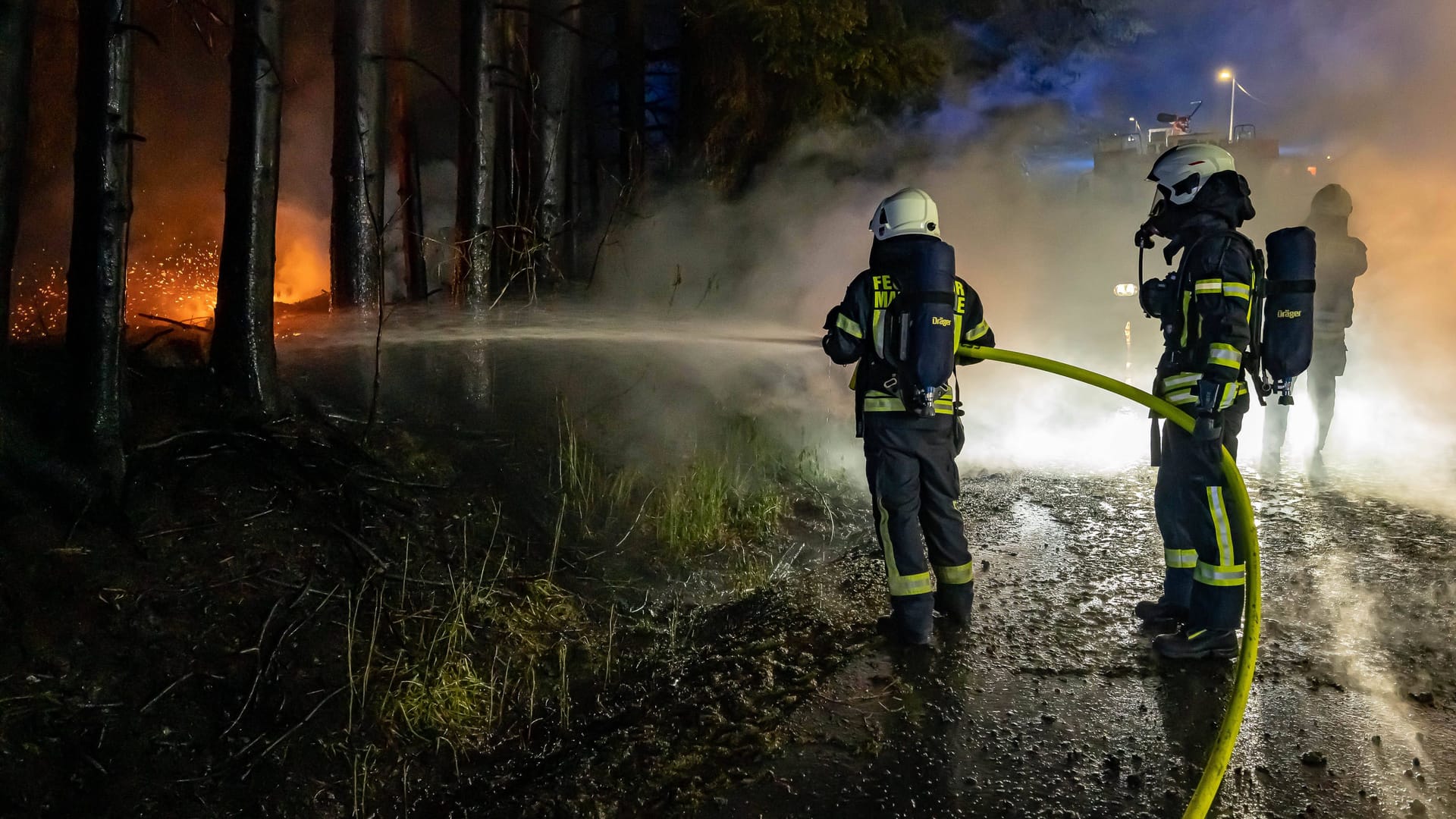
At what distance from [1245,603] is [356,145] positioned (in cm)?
804

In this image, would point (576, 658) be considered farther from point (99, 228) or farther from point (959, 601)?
point (99, 228)

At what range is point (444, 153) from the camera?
40.5ft

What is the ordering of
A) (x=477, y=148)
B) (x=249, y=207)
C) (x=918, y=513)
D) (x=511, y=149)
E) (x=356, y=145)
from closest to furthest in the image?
(x=918, y=513) < (x=249, y=207) < (x=477, y=148) < (x=356, y=145) < (x=511, y=149)

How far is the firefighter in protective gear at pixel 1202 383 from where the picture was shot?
4.09m

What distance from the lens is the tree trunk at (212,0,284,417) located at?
4809 millimetres

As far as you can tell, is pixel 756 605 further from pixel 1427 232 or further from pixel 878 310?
pixel 1427 232

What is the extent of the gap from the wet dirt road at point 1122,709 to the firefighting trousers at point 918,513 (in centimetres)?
22

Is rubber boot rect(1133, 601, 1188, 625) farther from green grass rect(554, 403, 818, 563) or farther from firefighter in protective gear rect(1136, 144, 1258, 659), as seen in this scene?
green grass rect(554, 403, 818, 563)

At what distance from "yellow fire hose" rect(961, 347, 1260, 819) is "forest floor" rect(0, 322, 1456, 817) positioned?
→ 18 centimetres

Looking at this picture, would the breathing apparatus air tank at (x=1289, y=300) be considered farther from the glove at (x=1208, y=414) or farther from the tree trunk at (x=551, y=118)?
the tree trunk at (x=551, y=118)

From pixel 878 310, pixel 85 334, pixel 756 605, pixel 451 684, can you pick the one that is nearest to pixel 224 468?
pixel 85 334

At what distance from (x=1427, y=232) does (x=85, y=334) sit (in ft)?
56.9

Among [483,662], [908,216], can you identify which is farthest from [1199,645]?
[483,662]

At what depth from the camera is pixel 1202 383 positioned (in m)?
4.12
